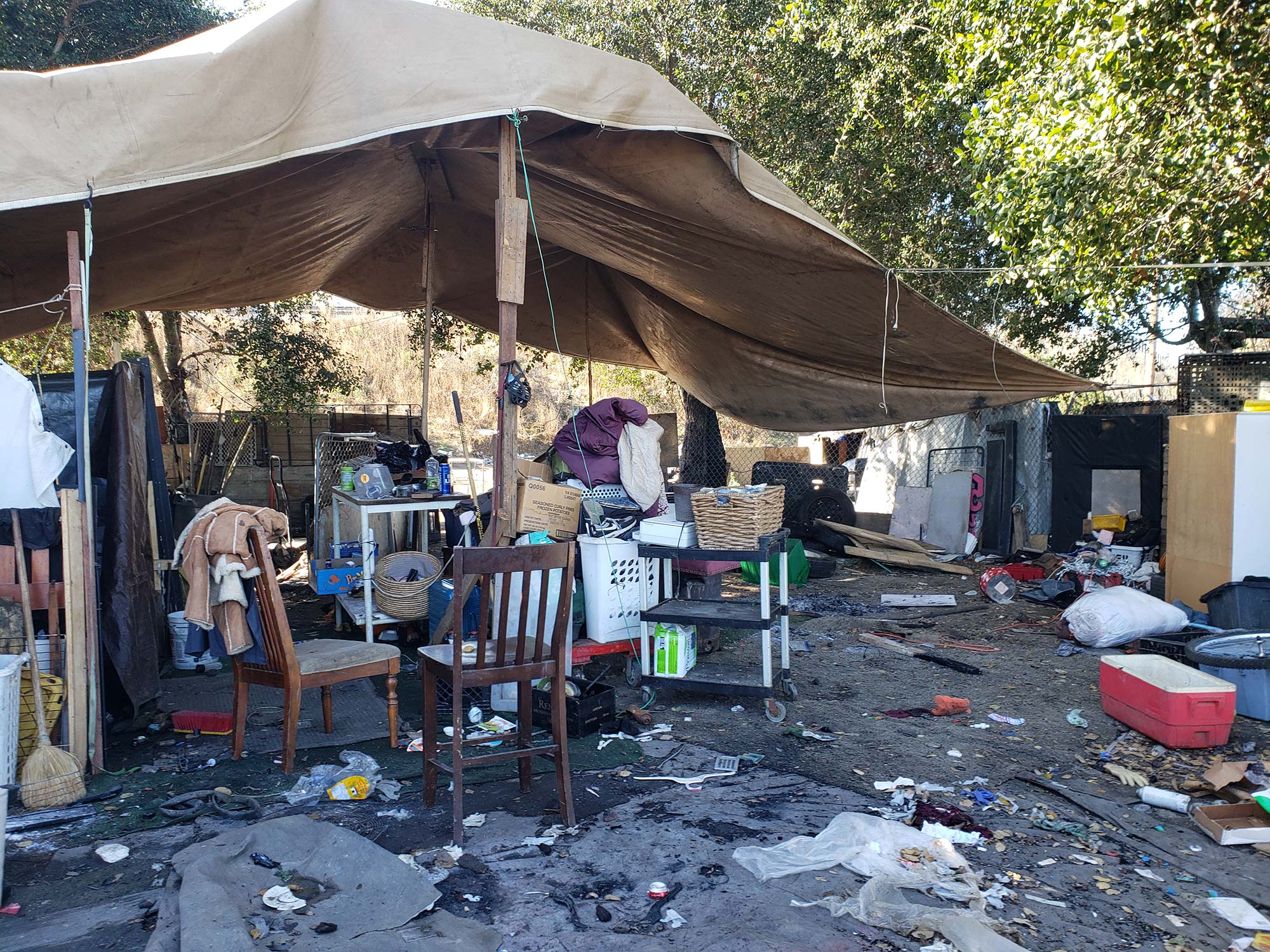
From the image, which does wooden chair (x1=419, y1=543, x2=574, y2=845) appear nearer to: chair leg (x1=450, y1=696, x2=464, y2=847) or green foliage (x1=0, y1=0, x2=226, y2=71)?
chair leg (x1=450, y1=696, x2=464, y2=847)

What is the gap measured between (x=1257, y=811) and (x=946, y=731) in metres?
1.40

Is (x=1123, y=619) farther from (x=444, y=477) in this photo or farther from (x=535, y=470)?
(x=444, y=477)

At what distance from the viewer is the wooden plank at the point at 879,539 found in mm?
10281

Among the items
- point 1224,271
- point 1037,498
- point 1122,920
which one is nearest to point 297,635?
point 1122,920

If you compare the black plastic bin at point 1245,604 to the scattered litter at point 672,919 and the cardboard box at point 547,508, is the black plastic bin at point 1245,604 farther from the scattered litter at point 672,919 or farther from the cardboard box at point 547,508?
the scattered litter at point 672,919

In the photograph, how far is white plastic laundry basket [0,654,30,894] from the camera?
9.84 ft

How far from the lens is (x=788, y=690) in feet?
16.2

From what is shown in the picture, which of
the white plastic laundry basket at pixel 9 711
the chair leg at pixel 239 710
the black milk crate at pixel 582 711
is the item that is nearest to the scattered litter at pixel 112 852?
the white plastic laundry basket at pixel 9 711

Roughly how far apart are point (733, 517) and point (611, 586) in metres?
0.88

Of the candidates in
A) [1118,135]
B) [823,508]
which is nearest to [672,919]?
[1118,135]

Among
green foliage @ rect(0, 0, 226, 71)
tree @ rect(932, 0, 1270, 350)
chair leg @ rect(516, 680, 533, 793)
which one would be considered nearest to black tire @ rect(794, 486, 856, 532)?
tree @ rect(932, 0, 1270, 350)

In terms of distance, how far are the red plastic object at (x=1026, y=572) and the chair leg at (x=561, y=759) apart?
275 inches

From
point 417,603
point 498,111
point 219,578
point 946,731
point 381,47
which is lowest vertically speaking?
point 946,731

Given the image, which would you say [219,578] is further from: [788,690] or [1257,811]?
[1257,811]
